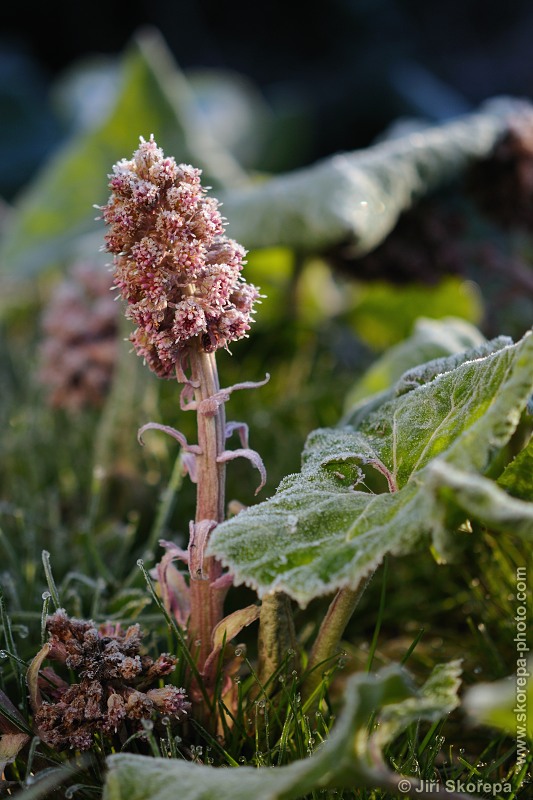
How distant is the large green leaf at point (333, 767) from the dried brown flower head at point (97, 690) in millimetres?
→ 73

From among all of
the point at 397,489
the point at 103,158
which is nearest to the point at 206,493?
the point at 397,489

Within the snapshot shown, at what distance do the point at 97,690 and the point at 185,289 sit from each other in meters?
0.24

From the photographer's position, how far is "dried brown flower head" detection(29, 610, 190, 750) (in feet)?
1.49

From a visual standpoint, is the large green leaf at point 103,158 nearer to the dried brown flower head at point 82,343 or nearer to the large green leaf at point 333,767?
the dried brown flower head at point 82,343

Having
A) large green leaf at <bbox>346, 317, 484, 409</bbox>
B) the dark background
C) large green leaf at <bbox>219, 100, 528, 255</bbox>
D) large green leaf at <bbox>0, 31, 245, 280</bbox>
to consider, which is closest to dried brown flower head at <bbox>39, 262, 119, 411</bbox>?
large green leaf at <bbox>0, 31, 245, 280</bbox>

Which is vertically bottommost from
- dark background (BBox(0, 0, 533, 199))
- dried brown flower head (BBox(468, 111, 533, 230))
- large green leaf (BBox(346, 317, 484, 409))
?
large green leaf (BBox(346, 317, 484, 409))

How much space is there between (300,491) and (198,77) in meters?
2.75

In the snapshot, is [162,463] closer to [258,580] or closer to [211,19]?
[258,580]

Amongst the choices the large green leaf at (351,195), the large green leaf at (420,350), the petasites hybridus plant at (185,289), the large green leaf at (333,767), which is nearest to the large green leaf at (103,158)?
the large green leaf at (351,195)

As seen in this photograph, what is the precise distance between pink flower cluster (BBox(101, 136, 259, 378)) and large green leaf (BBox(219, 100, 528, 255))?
381 mm

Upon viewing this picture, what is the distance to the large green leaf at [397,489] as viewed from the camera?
36cm

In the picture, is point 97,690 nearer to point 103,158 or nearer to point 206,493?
point 206,493

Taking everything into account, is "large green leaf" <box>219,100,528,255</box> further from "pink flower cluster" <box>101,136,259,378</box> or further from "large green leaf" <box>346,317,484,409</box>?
"pink flower cluster" <box>101,136,259,378</box>

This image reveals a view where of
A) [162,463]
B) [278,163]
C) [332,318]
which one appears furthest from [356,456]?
[278,163]
